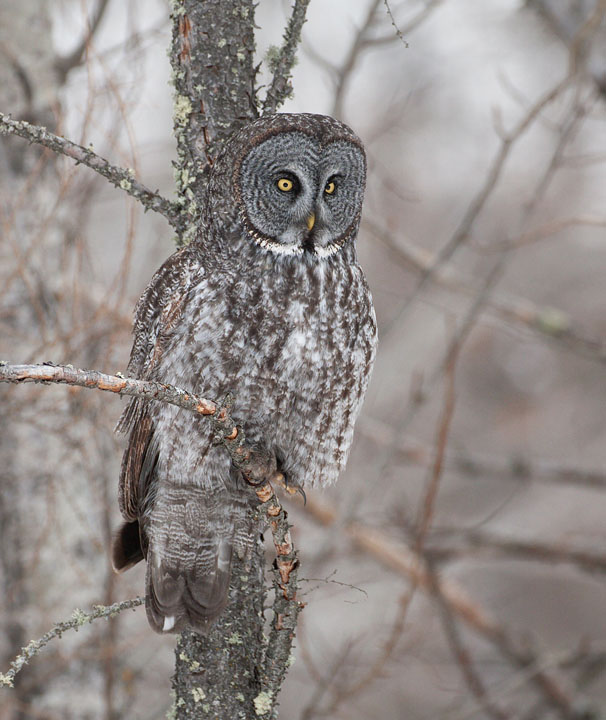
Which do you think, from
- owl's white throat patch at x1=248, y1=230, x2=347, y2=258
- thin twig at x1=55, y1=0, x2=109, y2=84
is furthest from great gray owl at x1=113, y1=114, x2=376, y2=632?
thin twig at x1=55, y1=0, x2=109, y2=84

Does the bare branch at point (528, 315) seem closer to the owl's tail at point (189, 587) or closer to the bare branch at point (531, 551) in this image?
the bare branch at point (531, 551)

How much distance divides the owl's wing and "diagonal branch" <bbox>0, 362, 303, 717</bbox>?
1.05 ft

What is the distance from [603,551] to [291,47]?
4094 mm

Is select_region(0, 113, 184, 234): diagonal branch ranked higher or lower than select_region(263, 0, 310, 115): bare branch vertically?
lower

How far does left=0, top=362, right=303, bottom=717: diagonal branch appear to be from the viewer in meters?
1.59

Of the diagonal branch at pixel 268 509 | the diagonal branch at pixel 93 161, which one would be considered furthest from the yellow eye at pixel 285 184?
the diagonal branch at pixel 268 509

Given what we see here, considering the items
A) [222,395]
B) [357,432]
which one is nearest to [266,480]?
[222,395]

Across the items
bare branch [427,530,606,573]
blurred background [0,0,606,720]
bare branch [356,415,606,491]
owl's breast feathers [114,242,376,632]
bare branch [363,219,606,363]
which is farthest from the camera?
bare branch [356,415,606,491]

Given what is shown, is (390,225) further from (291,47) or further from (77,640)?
(77,640)

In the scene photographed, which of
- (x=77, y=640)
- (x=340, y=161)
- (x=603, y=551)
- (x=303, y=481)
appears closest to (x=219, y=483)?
(x=303, y=481)

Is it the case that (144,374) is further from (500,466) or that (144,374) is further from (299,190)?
(500,466)

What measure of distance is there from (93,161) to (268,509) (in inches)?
38.7

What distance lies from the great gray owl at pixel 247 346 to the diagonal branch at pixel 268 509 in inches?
5.9

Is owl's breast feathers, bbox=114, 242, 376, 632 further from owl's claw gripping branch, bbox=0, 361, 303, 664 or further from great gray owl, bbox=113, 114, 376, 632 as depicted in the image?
owl's claw gripping branch, bbox=0, 361, 303, 664
